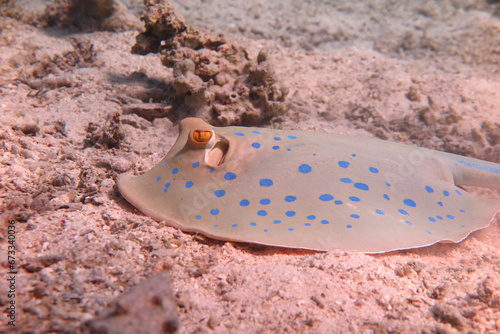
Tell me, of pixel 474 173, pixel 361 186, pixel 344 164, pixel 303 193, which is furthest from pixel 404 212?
pixel 474 173

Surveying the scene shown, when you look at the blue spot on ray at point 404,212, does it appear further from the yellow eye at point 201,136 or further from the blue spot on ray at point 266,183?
the yellow eye at point 201,136

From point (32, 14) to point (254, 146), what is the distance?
24.4 ft

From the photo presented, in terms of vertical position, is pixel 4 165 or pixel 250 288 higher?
pixel 4 165

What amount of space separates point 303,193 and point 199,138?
1.17 meters

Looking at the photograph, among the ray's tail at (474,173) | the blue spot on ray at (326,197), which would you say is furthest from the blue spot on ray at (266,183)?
the ray's tail at (474,173)

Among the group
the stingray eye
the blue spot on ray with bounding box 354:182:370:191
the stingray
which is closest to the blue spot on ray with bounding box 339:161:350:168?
the stingray

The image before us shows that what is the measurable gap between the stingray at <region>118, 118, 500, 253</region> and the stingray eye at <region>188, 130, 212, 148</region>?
0.4 inches

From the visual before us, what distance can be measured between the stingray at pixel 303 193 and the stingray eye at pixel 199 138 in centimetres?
1

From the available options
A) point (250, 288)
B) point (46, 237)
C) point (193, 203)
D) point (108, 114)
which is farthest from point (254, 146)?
point (108, 114)

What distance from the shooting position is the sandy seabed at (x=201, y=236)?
1992 mm

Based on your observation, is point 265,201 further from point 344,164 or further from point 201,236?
point 344,164

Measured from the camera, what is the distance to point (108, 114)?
14.4 ft

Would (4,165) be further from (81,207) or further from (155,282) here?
(155,282)

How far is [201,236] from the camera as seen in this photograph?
2.71 metres
